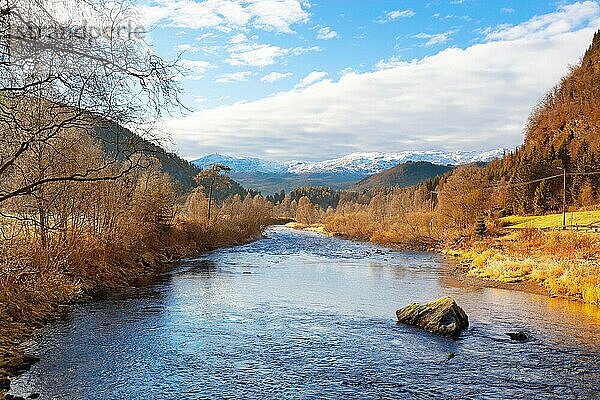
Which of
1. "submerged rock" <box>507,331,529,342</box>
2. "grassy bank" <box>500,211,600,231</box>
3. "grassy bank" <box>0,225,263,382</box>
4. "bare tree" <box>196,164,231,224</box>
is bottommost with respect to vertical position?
"submerged rock" <box>507,331,529,342</box>

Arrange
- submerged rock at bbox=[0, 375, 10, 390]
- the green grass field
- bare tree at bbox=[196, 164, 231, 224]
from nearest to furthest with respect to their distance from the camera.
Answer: submerged rock at bbox=[0, 375, 10, 390] → the green grass field → bare tree at bbox=[196, 164, 231, 224]

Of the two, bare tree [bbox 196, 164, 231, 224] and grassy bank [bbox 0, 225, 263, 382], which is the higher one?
bare tree [bbox 196, 164, 231, 224]

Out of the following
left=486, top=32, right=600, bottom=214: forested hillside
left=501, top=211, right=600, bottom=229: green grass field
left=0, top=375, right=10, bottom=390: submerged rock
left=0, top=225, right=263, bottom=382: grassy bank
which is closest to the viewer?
left=0, top=375, right=10, bottom=390: submerged rock

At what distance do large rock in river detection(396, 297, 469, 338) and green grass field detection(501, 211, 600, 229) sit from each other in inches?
1671

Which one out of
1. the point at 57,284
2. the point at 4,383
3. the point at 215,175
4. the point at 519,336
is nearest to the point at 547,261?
the point at 519,336

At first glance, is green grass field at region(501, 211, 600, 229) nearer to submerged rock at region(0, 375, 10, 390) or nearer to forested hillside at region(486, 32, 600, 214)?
forested hillside at region(486, 32, 600, 214)

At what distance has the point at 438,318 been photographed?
17500 mm

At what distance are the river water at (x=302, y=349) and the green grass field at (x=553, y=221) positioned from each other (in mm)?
37116

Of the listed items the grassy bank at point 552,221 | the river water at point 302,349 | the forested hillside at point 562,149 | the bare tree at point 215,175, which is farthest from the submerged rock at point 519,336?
the forested hillside at point 562,149

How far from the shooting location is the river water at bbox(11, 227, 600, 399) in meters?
11.7

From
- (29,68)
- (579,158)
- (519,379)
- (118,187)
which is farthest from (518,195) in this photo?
(29,68)

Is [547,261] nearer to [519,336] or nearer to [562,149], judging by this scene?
[519,336]

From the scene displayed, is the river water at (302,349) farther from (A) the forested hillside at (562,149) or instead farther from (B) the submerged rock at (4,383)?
(A) the forested hillside at (562,149)

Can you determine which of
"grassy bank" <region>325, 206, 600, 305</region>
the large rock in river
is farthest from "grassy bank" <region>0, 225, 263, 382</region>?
"grassy bank" <region>325, 206, 600, 305</region>
